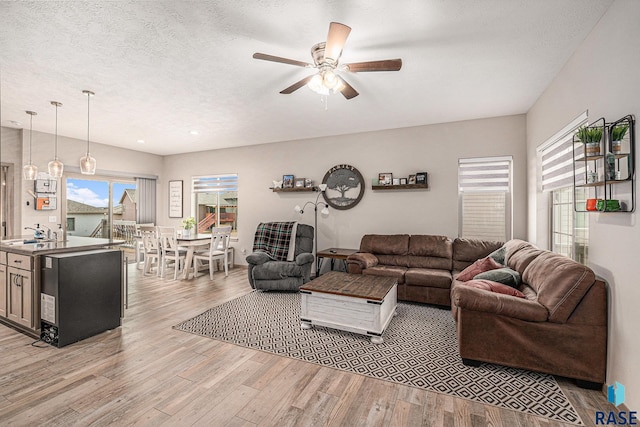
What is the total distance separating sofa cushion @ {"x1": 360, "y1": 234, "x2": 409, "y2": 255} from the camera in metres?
4.63

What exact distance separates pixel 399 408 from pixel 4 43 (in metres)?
4.23

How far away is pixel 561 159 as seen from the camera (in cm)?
315

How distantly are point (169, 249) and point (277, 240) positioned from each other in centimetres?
220

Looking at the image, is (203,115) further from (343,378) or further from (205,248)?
(343,378)

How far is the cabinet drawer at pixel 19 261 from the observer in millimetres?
2883

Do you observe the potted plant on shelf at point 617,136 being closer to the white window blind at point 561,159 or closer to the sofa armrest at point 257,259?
the white window blind at point 561,159

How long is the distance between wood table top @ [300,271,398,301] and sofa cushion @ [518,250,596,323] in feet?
4.31

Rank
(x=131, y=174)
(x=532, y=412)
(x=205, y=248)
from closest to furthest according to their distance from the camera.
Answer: (x=532, y=412) → (x=205, y=248) → (x=131, y=174)

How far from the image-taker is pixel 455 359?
8.52 ft

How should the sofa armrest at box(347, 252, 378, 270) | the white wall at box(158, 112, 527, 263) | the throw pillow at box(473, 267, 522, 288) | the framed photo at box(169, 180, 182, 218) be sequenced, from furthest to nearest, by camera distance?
the framed photo at box(169, 180, 182, 218) → the white wall at box(158, 112, 527, 263) → the sofa armrest at box(347, 252, 378, 270) → the throw pillow at box(473, 267, 522, 288)

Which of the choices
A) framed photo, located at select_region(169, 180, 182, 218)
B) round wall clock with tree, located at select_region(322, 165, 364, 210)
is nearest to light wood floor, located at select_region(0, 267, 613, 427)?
round wall clock with tree, located at select_region(322, 165, 364, 210)

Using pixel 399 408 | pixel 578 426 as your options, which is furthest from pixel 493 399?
pixel 399 408

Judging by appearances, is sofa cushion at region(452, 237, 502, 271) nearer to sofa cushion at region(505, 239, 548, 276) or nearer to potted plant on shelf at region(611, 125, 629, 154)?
sofa cushion at region(505, 239, 548, 276)

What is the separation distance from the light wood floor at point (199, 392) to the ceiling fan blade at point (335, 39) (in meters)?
2.45
